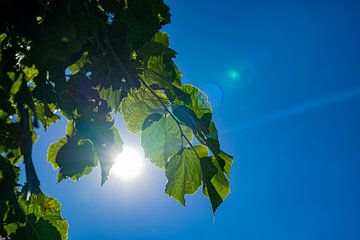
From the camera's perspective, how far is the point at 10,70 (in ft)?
4.25

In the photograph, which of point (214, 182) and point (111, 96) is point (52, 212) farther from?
point (214, 182)

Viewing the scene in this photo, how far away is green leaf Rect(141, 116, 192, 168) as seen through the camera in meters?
1.69

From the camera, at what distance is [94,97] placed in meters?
1.56

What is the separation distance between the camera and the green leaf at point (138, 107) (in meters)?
1.70

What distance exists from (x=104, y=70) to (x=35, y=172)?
0.63 m

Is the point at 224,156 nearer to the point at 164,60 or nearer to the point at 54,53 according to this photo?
the point at 164,60

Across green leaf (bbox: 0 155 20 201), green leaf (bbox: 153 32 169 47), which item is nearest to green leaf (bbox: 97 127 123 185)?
green leaf (bbox: 0 155 20 201)

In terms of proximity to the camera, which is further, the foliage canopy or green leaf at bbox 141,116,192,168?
green leaf at bbox 141,116,192,168

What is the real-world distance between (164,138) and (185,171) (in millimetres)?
189

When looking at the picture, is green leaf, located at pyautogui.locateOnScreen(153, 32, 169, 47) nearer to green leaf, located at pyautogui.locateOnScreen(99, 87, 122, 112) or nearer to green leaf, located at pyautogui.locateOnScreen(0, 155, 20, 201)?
green leaf, located at pyautogui.locateOnScreen(99, 87, 122, 112)

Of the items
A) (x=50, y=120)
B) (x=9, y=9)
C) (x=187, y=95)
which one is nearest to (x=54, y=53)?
(x=9, y=9)

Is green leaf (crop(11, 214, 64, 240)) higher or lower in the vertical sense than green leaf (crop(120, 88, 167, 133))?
lower

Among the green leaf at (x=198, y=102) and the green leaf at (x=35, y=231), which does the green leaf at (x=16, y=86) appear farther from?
the green leaf at (x=198, y=102)

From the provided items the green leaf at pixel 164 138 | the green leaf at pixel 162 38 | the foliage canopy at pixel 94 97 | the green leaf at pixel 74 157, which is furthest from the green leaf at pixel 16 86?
the green leaf at pixel 162 38
